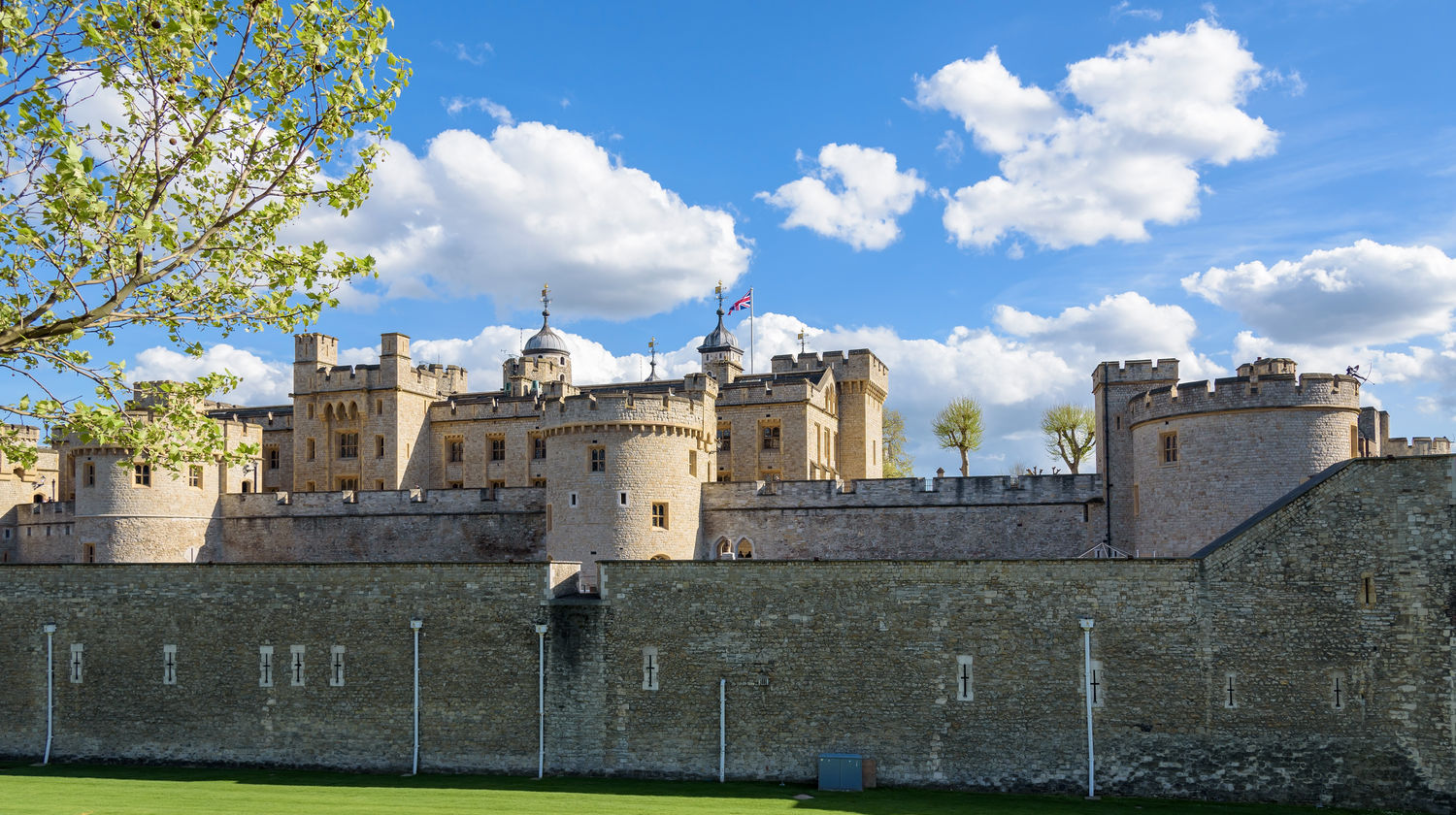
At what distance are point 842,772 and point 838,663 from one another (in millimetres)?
2288

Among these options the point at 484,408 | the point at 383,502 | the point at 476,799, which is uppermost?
the point at 484,408

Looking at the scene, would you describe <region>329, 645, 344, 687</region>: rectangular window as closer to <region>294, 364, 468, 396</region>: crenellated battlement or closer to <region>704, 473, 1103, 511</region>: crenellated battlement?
<region>704, 473, 1103, 511</region>: crenellated battlement

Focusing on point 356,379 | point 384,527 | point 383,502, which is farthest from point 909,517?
point 356,379

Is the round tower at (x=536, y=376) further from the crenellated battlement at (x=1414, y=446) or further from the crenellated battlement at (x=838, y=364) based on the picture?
the crenellated battlement at (x=1414, y=446)

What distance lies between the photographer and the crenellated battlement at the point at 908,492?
3516 cm

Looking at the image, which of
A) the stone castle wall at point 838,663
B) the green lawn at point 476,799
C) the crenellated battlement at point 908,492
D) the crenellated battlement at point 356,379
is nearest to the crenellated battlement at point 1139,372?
the crenellated battlement at point 908,492

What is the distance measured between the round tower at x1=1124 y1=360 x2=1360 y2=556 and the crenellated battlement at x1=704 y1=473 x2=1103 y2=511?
4.65m

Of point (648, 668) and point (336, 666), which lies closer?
point (648, 668)

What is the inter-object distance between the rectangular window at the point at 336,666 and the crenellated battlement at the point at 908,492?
12.8 metres

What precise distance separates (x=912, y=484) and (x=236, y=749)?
800 inches

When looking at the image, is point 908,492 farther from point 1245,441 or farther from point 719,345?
point 719,345

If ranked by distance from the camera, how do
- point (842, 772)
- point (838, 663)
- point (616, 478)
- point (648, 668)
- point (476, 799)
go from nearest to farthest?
point (476, 799)
point (842, 772)
point (838, 663)
point (648, 668)
point (616, 478)

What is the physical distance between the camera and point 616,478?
33875mm

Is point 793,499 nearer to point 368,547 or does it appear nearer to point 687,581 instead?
point 687,581
